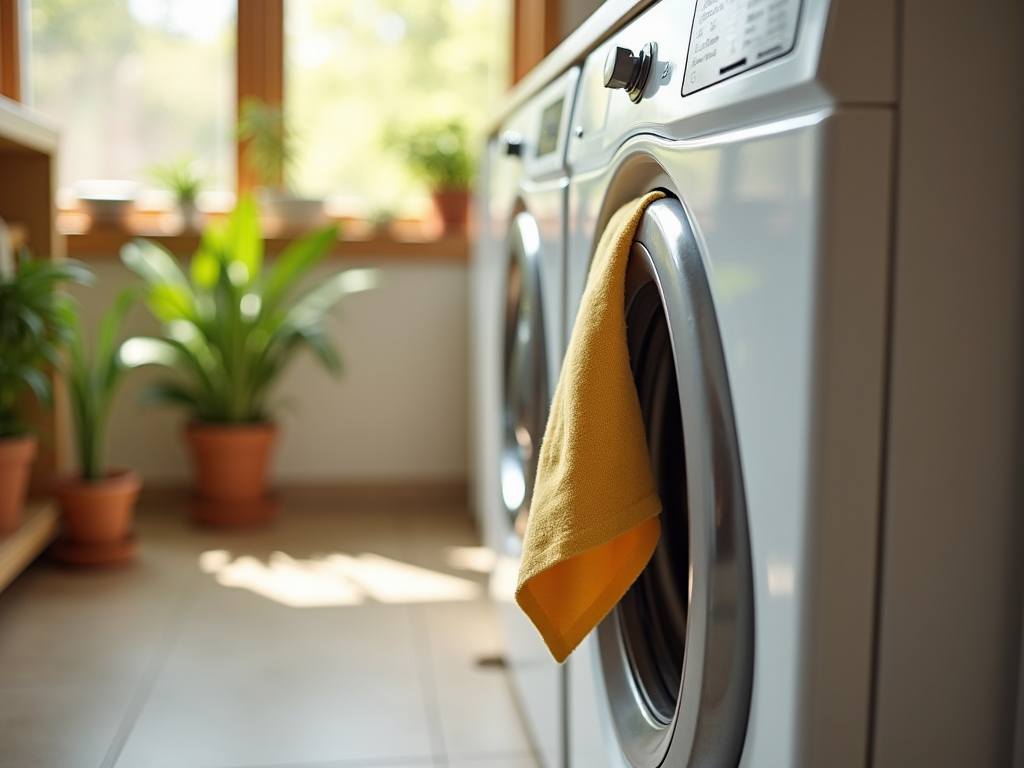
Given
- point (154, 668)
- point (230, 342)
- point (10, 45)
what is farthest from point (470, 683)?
point (10, 45)

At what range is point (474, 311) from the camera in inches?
97.2

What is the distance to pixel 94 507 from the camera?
201cm

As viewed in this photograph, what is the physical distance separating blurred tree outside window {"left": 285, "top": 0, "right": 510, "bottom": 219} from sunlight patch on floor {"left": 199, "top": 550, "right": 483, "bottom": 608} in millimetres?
973

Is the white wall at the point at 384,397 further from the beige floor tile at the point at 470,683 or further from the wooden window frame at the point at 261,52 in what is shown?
the beige floor tile at the point at 470,683

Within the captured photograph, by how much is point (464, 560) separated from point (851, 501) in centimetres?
169

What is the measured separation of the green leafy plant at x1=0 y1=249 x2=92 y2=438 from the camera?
173 cm

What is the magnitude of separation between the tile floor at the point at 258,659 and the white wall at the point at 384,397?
0.33m

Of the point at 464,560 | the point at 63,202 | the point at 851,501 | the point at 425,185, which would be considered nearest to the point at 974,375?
the point at 851,501

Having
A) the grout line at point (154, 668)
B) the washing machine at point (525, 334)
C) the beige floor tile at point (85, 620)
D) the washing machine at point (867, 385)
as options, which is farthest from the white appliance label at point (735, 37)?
the beige floor tile at point (85, 620)

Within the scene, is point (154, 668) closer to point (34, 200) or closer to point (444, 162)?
point (34, 200)

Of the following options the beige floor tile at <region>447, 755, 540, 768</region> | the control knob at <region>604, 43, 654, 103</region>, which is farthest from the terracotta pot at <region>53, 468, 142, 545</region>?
the control knob at <region>604, 43, 654, 103</region>

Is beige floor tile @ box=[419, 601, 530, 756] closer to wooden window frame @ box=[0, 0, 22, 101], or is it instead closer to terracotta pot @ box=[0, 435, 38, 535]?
terracotta pot @ box=[0, 435, 38, 535]

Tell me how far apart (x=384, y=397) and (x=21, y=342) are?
1026 millimetres

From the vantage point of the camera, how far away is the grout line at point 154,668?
1.33 metres
